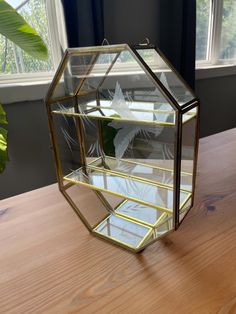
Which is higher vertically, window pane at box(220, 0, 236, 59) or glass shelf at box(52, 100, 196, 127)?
window pane at box(220, 0, 236, 59)

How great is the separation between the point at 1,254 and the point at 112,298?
0.25 m

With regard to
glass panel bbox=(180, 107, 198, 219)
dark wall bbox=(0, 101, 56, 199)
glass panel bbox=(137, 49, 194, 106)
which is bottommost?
dark wall bbox=(0, 101, 56, 199)

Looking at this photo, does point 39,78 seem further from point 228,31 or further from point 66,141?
point 228,31

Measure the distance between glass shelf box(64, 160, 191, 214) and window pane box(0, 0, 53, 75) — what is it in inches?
43.5

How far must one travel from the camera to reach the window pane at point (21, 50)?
1394mm

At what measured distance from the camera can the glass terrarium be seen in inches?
17.4

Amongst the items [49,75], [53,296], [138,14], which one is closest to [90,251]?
[53,296]

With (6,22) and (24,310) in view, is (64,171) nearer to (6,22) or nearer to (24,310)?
(24,310)

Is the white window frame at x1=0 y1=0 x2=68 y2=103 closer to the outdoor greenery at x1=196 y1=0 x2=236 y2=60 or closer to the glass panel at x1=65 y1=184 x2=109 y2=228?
the glass panel at x1=65 y1=184 x2=109 y2=228

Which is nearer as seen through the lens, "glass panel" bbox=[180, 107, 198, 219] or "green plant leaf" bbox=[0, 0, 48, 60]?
"glass panel" bbox=[180, 107, 198, 219]

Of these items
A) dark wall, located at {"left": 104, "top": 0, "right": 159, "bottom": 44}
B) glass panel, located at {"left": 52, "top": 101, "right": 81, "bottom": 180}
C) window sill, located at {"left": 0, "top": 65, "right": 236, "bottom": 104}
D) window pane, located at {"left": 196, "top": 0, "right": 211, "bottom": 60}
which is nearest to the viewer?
glass panel, located at {"left": 52, "top": 101, "right": 81, "bottom": 180}

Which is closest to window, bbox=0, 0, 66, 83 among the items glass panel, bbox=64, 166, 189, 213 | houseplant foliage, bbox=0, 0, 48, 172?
houseplant foliage, bbox=0, 0, 48, 172

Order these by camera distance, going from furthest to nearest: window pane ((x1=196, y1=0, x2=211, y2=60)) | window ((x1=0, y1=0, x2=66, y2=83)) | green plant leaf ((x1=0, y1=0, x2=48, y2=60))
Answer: window pane ((x1=196, y1=0, x2=211, y2=60))
window ((x1=0, y1=0, x2=66, y2=83))
green plant leaf ((x1=0, y1=0, x2=48, y2=60))

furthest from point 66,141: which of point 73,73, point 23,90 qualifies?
point 23,90
